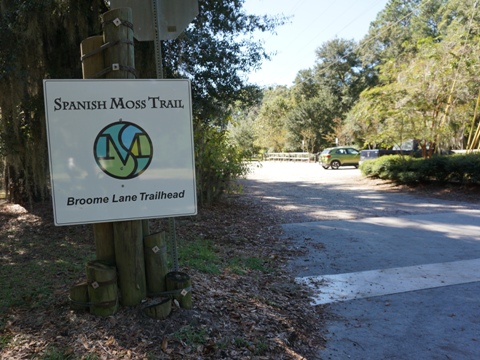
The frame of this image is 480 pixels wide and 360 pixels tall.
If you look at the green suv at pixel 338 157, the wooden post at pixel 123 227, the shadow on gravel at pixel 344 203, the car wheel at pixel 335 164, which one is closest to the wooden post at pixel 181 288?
the wooden post at pixel 123 227

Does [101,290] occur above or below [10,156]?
below

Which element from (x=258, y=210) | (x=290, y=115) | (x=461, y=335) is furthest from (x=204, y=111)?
(x=290, y=115)

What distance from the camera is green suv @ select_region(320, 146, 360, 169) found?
29.6 meters

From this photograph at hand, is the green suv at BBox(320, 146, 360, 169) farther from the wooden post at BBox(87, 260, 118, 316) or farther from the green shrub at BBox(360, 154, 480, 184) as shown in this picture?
the wooden post at BBox(87, 260, 118, 316)

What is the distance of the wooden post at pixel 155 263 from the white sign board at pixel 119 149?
0.25m

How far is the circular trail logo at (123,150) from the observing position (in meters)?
3.23

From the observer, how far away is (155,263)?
346 centimetres

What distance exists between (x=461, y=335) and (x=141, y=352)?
113 inches

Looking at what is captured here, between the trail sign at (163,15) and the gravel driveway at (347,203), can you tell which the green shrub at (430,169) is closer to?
the gravel driveway at (347,203)

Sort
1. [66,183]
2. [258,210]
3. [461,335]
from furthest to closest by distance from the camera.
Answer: [258,210] → [461,335] → [66,183]

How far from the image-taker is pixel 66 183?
3186 mm

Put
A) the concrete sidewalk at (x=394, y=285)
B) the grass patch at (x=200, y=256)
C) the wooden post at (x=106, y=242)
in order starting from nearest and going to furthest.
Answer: the wooden post at (x=106, y=242), the concrete sidewalk at (x=394, y=285), the grass patch at (x=200, y=256)

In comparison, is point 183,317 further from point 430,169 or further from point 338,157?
point 338,157

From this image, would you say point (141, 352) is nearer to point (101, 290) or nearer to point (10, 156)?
point (101, 290)
